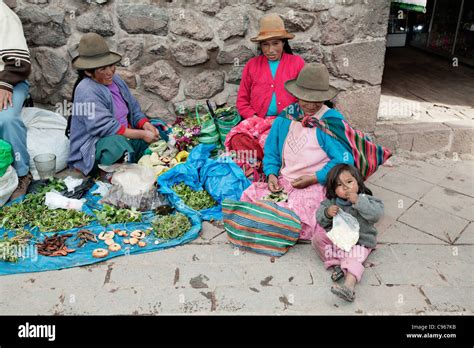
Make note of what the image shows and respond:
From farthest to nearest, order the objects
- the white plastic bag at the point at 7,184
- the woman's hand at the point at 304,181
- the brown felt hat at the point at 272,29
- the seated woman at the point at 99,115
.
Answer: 1. the brown felt hat at the point at 272,29
2. the seated woman at the point at 99,115
3. the white plastic bag at the point at 7,184
4. the woman's hand at the point at 304,181

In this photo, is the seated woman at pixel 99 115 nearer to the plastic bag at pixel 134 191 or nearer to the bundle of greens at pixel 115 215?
the plastic bag at pixel 134 191

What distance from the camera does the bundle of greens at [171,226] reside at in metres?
3.22

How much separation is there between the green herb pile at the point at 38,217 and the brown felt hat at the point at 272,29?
2109 millimetres

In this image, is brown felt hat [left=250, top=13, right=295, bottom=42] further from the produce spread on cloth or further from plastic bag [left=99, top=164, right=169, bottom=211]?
plastic bag [left=99, top=164, right=169, bottom=211]

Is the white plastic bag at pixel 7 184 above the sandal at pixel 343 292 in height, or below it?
above

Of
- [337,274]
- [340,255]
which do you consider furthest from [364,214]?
[337,274]

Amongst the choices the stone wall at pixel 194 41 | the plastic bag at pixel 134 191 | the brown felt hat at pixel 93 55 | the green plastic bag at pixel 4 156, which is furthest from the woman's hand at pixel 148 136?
the green plastic bag at pixel 4 156

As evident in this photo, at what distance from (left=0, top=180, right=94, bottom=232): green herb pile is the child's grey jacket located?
1.79 meters

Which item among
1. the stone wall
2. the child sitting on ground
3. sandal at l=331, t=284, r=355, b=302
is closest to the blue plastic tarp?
the child sitting on ground

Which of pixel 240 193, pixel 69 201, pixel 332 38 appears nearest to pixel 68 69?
pixel 69 201

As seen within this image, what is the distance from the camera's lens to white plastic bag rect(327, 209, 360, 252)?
282 centimetres

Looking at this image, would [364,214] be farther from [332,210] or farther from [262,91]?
[262,91]

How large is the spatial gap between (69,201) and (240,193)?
1.38m

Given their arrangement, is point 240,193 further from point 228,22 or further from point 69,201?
point 228,22
